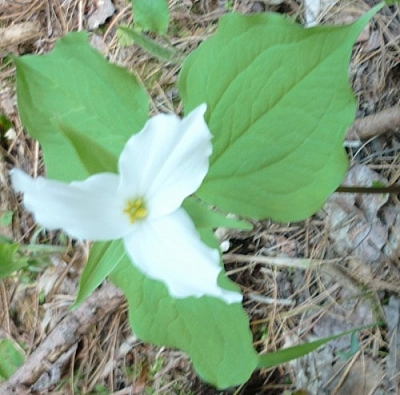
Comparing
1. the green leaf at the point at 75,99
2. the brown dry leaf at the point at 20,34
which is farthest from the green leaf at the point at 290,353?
the brown dry leaf at the point at 20,34

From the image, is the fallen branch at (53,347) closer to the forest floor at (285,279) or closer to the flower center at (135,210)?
the forest floor at (285,279)

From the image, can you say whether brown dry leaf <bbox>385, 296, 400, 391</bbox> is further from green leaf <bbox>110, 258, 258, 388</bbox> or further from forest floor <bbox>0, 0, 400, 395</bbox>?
green leaf <bbox>110, 258, 258, 388</bbox>

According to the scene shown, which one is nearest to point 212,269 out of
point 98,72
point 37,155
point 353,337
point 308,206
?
point 308,206

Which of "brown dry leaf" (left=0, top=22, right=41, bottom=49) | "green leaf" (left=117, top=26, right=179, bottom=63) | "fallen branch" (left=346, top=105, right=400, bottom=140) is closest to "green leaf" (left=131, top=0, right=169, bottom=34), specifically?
"green leaf" (left=117, top=26, right=179, bottom=63)

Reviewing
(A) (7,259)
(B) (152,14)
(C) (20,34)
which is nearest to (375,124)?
(B) (152,14)

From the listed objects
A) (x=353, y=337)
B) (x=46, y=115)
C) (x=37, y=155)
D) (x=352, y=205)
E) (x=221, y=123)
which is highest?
(x=46, y=115)

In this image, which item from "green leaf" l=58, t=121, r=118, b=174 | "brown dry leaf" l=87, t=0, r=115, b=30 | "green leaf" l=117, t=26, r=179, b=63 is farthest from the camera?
"brown dry leaf" l=87, t=0, r=115, b=30

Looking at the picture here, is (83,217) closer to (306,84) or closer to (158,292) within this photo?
(158,292)

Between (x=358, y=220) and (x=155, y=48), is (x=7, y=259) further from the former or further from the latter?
(x=358, y=220)
